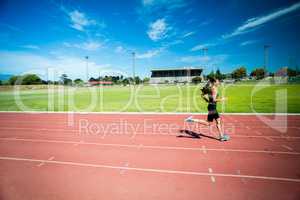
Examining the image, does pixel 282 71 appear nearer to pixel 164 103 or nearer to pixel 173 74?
pixel 173 74

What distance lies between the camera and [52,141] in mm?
6965

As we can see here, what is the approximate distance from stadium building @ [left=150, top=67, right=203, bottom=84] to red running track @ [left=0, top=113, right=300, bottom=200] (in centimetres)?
9369

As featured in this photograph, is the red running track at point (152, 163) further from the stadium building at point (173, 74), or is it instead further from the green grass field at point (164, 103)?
the stadium building at point (173, 74)

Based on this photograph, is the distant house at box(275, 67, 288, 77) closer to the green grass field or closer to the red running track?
the green grass field

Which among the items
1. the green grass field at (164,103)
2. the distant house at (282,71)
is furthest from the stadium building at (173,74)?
the green grass field at (164,103)

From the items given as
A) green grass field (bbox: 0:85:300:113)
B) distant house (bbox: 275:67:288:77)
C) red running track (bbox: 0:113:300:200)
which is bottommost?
red running track (bbox: 0:113:300:200)

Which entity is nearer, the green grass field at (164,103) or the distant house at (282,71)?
the green grass field at (164,103)

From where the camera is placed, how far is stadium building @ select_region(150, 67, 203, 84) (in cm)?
10044

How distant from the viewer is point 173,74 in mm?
102562

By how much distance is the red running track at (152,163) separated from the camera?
3.61 meters

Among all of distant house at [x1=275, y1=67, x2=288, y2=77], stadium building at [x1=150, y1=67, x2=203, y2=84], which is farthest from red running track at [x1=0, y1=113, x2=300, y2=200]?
distant house at [x1=275, y1=67, x2=288, y2=77]

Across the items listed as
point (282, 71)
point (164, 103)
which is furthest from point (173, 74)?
point (164, 103)

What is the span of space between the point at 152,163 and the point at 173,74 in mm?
100161

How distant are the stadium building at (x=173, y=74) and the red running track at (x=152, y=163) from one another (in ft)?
307
